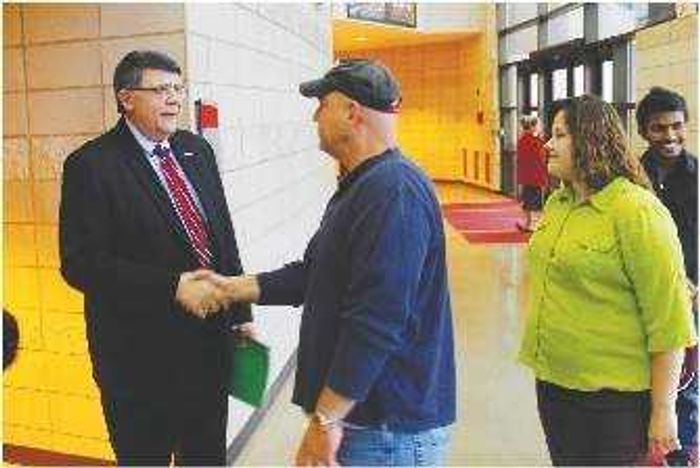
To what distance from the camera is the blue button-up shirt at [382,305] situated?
1.60 m

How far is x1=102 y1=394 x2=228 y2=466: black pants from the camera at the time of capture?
231 centimetres

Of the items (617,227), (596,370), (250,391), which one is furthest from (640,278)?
(250,391)

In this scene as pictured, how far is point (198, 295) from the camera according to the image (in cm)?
220

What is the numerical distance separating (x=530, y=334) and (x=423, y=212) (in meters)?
0.67

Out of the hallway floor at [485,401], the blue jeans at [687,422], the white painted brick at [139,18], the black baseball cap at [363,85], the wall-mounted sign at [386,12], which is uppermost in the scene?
the wall-mounted sign at [386,12]

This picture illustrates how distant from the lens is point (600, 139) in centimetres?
202

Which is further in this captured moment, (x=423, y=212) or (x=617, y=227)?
(x=617, y=227)

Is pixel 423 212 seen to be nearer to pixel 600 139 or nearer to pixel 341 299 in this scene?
pixel 341 299

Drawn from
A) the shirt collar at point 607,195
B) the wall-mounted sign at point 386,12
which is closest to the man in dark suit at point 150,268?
the shirt collar at point 607,195

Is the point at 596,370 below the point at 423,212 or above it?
below

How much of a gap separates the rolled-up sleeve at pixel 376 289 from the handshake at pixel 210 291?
0.65 m

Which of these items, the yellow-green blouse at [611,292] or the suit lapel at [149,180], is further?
the suit lapel at [149,180]

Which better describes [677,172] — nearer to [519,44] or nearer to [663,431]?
[663,431]

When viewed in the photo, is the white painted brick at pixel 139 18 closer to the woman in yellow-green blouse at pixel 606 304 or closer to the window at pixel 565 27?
the woman in yellow-green blouse at pixel 606 304
